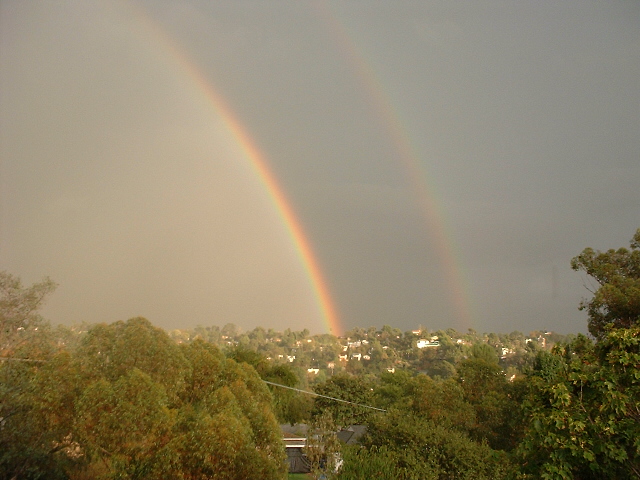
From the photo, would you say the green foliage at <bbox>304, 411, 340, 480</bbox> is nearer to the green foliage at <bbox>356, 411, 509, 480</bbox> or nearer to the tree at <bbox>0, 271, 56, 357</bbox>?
the green foliage at <bbox>356, 411, 509, 480</bbox>

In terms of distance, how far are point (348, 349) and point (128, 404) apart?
184263 millimetres

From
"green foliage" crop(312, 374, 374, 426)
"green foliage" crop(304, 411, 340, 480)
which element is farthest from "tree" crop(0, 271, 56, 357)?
"green foliage" crop(312, 374, 374, 426)

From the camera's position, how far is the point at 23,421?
13.9m

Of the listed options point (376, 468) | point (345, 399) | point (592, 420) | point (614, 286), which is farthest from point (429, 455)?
point (345, 399)

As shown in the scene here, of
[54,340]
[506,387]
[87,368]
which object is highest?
[506,387]

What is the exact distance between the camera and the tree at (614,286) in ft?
68.1

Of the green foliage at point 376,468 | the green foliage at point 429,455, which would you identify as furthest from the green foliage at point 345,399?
the green foliage at point 376,468

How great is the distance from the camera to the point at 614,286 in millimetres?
21609

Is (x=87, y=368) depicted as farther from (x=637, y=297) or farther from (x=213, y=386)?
(x=637, y=297)

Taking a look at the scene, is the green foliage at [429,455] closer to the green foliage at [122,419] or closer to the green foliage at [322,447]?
the green foliage at [322,447]

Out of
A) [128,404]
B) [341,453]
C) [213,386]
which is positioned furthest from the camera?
[341,453]

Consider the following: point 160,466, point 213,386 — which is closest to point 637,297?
point 213,386

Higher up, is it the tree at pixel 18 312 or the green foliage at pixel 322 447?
the tree at pixel 18 312

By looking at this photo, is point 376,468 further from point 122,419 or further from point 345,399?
point 345,399
